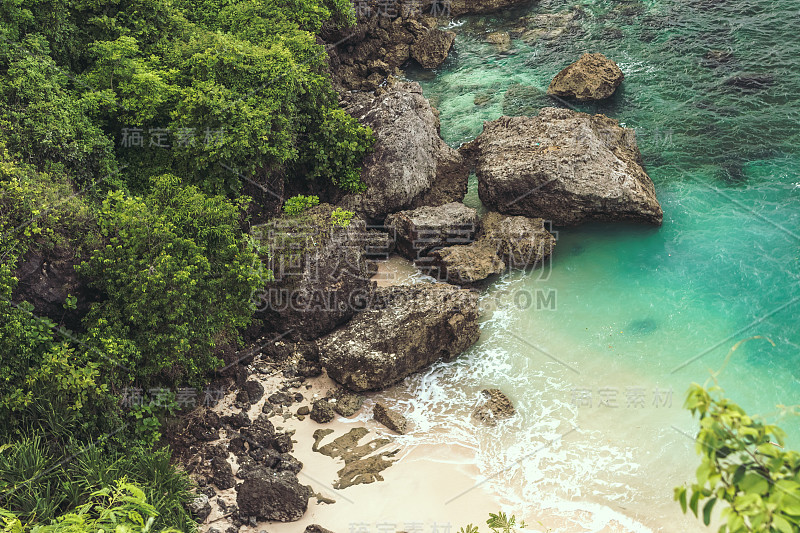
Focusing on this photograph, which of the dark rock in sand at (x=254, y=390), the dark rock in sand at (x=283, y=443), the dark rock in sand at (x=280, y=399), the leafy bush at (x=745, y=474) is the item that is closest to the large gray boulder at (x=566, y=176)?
the dark rock in sand at (x=280, y=399)

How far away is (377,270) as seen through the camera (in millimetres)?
16766

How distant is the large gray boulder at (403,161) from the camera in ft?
57.0

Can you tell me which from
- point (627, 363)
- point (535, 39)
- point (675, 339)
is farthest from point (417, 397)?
point (535, 39)

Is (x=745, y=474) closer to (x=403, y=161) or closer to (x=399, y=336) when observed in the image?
(x=399, y=336)

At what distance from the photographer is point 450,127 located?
21.9 meters

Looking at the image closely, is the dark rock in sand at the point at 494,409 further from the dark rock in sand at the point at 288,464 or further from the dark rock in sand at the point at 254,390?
the dark rock in sand at the point at 254,390

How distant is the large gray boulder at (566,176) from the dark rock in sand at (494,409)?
5832 mm

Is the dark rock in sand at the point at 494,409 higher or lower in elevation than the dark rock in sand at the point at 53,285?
lower

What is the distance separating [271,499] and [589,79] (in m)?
16.6

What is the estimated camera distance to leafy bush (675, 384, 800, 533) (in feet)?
13.2

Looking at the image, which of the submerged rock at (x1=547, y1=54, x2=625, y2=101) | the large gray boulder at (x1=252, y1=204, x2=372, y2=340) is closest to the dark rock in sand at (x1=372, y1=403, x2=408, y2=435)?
the large gray boulder at (x1=252, y1=204, x2=372, y2=340)

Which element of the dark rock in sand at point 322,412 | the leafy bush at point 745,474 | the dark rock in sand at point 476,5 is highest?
the dark rock in sand at point 476,5

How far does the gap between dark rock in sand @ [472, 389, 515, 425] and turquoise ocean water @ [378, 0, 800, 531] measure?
0.24m

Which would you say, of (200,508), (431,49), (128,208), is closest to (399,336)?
(200,508)
